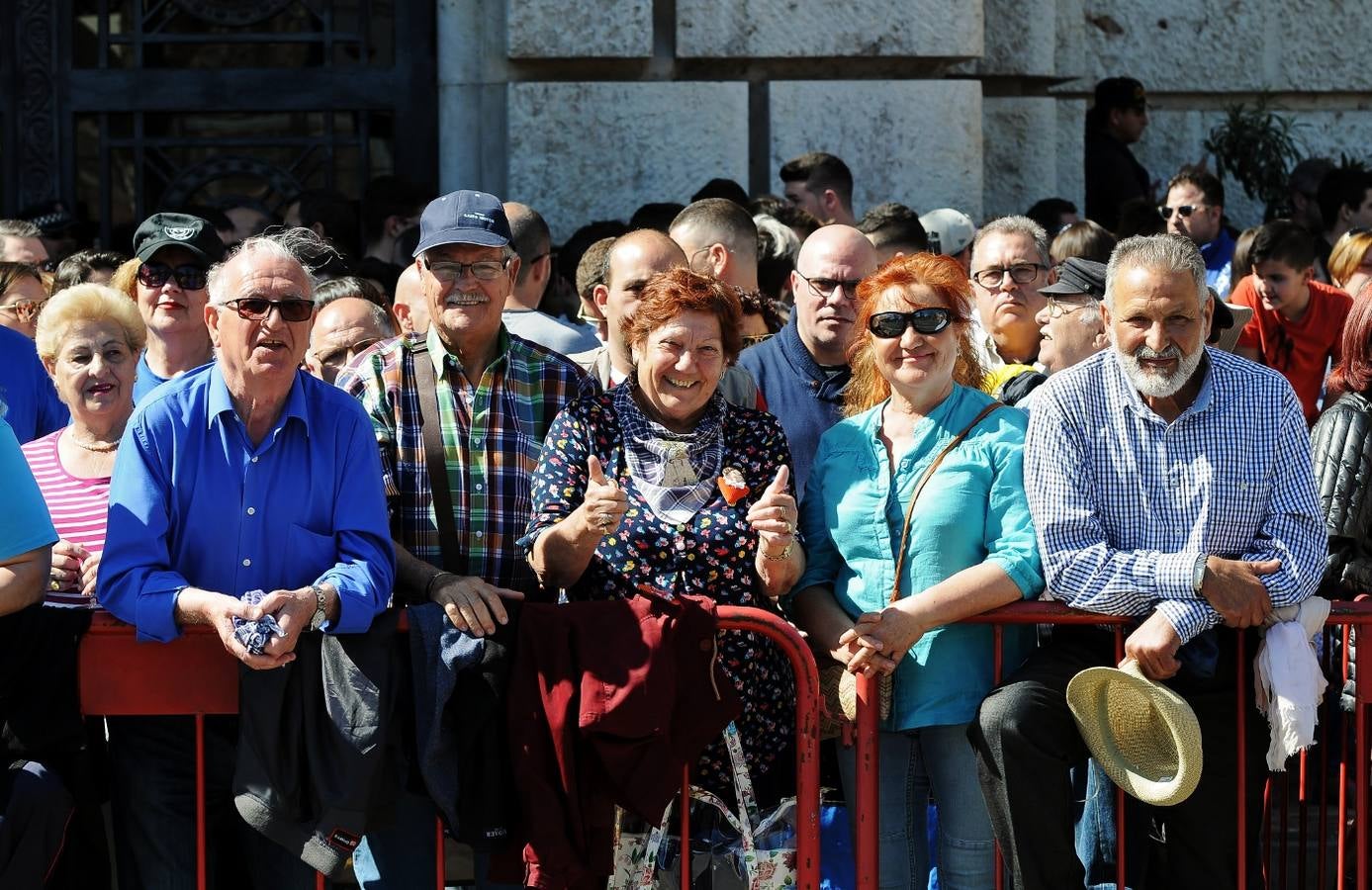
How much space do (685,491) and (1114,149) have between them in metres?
4.85

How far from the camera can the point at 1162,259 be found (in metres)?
4.42

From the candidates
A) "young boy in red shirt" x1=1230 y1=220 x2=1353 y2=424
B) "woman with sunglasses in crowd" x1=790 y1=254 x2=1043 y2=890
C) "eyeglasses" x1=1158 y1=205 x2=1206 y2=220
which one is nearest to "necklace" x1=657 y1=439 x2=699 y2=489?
"woman with sunglasses in crowd" x1=790 y1=254 x2=1043 y2=890

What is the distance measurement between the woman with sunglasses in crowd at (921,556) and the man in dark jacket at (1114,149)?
13.8 ft

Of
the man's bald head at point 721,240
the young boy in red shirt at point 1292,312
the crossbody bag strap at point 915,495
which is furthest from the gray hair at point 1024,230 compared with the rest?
the crossbody bag strap at point 915,495

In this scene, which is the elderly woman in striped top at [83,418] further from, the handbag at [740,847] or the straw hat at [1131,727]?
the straw hat at [1131,727]

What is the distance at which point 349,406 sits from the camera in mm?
4195

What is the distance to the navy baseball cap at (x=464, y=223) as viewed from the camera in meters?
4.47

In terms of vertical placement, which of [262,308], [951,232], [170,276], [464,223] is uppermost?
[951,232]

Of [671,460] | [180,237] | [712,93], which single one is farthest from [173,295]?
[712,93]

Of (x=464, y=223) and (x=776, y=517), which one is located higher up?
(x=464, y=223)

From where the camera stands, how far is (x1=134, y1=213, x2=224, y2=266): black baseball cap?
5.12 meters

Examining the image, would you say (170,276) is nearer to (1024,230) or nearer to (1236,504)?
(1024,230)

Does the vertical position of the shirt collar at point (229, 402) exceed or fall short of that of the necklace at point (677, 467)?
it exceeds it

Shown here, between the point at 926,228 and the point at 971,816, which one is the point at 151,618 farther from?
the point at 926,228
